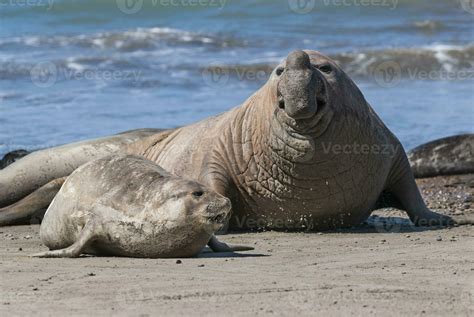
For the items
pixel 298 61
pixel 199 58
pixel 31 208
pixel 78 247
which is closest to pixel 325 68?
pixel 298 61

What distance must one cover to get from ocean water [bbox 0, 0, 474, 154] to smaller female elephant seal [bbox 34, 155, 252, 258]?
6564 millimetres

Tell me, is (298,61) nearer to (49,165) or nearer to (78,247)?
(78,247)

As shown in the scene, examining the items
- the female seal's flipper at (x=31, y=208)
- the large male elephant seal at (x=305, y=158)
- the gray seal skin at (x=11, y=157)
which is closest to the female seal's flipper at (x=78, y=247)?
the large male elephant seal at (x=305, y=158)

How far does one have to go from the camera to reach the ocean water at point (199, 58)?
16750 millimetres

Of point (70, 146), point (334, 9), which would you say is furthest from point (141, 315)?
point (334, 9)

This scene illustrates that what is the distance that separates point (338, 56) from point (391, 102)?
587 cm

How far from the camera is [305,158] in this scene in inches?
352

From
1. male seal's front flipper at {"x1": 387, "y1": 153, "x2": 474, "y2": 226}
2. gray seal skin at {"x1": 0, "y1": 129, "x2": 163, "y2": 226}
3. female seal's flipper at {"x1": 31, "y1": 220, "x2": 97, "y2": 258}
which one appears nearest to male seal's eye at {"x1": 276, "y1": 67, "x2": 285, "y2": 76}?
male seal's front flipper at {"x1": 387, "y1": 153, "x2": 474, "y2": 226}

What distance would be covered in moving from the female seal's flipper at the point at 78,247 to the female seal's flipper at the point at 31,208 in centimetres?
296

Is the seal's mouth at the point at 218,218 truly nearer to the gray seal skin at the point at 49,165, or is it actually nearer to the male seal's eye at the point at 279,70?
the male seal's eye at the point at 279,70

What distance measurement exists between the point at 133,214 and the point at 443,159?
6183mm

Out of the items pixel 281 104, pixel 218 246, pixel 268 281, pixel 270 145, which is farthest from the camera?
pixel 270 145

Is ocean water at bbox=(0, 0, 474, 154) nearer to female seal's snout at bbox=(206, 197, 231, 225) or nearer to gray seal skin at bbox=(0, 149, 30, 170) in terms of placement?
gray seal skin at bbox=(0, 149, 30, 170)

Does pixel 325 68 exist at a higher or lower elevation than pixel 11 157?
higher
